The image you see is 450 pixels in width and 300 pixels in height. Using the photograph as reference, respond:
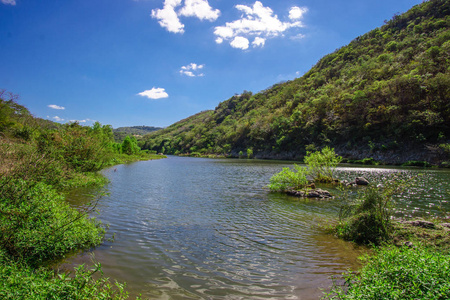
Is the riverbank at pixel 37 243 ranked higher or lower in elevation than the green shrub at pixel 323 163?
lower

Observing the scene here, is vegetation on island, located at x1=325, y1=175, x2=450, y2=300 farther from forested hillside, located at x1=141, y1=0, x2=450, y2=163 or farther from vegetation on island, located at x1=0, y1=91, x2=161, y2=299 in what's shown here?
forested hillside, located at x1=141, y1=0, x2=450, y2=163

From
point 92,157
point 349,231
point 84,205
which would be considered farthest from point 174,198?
point 349,231

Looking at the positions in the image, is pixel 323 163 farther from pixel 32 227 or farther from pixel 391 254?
pixel 32 227

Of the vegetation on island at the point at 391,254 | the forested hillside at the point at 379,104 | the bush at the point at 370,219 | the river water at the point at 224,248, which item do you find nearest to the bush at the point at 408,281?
the vegetation on island at the point at 391,254

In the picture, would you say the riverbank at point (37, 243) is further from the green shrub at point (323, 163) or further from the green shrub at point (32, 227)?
the green shrub at point (323, 163)

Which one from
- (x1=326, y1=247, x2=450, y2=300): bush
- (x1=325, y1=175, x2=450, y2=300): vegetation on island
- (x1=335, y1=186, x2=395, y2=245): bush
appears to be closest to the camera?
(x1=326, y1=247, x2=450, y2=300): bush

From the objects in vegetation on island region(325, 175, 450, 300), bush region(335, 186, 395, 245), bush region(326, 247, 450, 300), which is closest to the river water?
bush region(335, 186, 395, 245)

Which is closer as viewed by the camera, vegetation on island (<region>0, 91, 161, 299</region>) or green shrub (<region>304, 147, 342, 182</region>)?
vegetation on island (<region>0, 91, 161, 299</region>)

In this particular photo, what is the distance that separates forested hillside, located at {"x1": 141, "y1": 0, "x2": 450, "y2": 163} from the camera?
58812 millimetres

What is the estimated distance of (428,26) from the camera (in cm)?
9725

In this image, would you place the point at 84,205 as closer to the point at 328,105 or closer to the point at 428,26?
the point at 328,105

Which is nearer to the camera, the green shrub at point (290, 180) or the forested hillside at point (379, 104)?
the green shrub at point (290, 180)

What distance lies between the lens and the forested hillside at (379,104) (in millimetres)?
58812

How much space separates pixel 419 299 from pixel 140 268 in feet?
24.6
